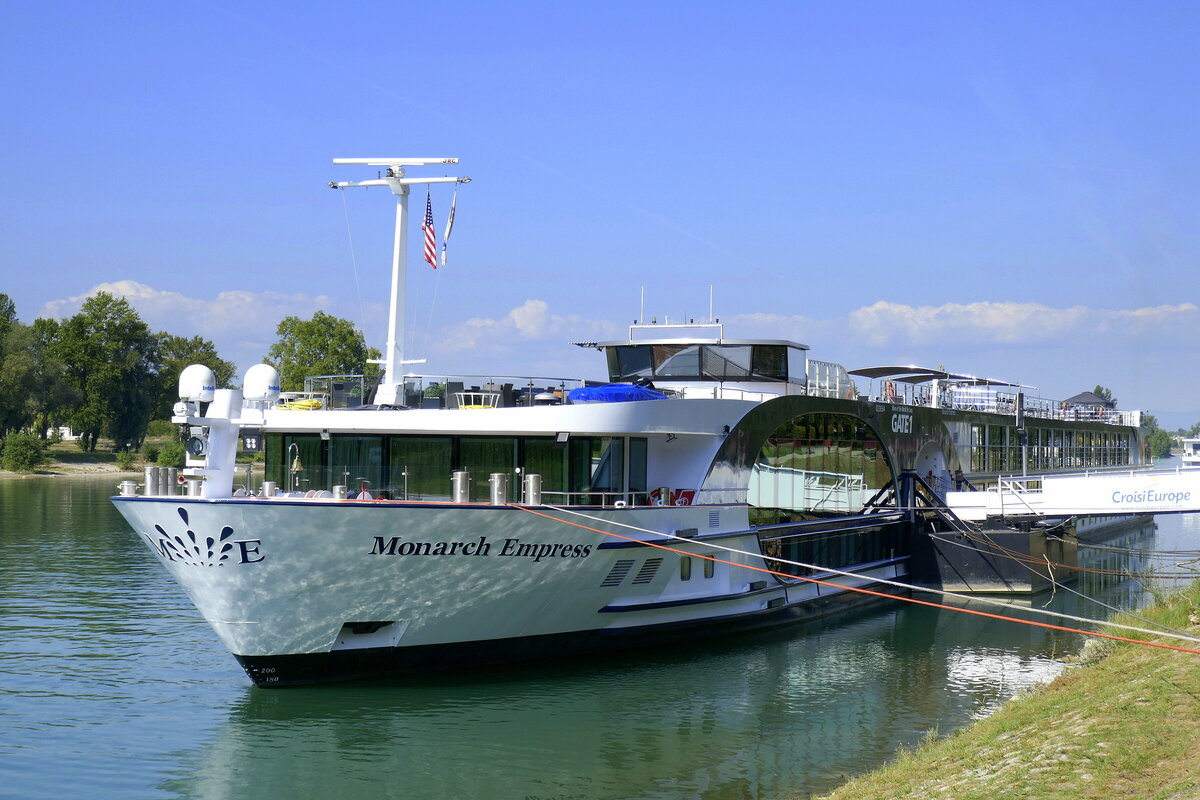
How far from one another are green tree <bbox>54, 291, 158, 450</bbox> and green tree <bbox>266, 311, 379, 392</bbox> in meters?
22.0

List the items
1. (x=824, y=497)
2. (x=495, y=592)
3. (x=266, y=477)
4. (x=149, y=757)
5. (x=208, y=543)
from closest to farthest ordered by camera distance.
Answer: (x=149, y=757), (x=208, y=543), (x=495, y=592), (x=266, y=477), (x=824, y=497)

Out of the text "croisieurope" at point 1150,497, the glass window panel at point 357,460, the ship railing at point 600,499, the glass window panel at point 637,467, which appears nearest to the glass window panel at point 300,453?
the glass window panel at point 357,460

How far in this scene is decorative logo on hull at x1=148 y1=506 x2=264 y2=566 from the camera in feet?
44.4

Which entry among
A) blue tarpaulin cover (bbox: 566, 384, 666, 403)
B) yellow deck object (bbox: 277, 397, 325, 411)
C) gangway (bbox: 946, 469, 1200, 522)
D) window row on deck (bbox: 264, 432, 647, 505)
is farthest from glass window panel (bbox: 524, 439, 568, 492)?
gangway (bbox: 946, 469, 1200, 522)

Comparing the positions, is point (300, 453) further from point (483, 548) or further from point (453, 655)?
point (453, 655)

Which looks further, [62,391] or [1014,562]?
[62,391]

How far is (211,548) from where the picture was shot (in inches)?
535

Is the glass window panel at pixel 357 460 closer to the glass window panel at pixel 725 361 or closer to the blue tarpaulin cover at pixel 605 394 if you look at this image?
the blue tarpaulin cover at pixel 605 394

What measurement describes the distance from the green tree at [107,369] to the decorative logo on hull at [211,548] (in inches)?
2630

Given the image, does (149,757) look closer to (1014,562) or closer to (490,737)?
(490,737)

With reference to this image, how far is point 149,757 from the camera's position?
12414 mm

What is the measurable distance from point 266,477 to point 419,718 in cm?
476

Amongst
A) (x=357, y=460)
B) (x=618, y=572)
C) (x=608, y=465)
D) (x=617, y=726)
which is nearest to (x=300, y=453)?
(x=357, y=460)

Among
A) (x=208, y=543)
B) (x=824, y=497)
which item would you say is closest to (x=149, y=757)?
(x=208, y=543)
